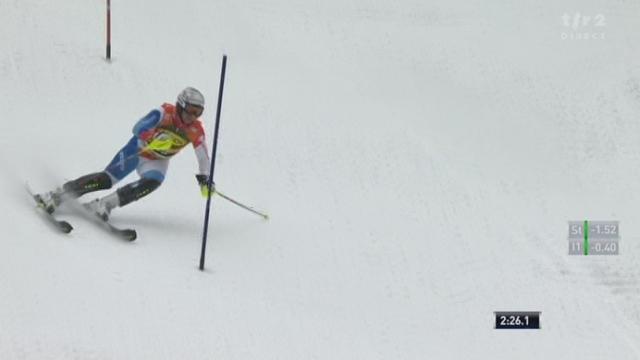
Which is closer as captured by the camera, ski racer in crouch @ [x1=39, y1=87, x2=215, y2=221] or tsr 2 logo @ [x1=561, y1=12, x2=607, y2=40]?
ski racer in crouch @ [x1=39, y1=87, x2=215, y2=221]

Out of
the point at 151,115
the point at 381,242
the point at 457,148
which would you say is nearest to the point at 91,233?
the point at 151,115

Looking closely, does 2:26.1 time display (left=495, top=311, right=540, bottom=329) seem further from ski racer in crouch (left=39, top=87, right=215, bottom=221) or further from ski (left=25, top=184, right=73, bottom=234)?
ski (left=25, top=184, right=73, bottom=234)

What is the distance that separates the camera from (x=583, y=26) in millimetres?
20406

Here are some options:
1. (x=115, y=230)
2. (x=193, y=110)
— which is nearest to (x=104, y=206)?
(x=115, y=230)

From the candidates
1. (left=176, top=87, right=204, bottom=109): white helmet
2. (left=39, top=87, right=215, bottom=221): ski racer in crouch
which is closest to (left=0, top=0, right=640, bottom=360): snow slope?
(left=39, top=87, right=215, bottom=221): ski racer in crouch

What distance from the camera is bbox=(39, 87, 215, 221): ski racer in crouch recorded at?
451 inches

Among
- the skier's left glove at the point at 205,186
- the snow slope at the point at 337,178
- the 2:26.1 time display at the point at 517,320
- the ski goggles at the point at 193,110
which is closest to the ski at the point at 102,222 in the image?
the snow slope at the point at 337,178

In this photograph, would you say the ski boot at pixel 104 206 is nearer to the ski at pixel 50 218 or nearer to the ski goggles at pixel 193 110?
the ski at pixel 50 218

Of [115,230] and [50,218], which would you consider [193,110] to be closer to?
[115,230]

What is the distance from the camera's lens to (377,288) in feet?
39.8

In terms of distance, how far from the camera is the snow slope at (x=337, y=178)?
10078mm

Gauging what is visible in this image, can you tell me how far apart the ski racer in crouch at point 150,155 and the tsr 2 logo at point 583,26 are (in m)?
10.9

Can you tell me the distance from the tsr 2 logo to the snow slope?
10 centimetres

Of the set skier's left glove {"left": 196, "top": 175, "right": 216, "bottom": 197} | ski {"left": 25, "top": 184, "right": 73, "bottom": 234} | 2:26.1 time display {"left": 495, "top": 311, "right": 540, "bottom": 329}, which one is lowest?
2:26.1 time display {"left": 495, "top": 311, "right": 540, "bottom": 329}
